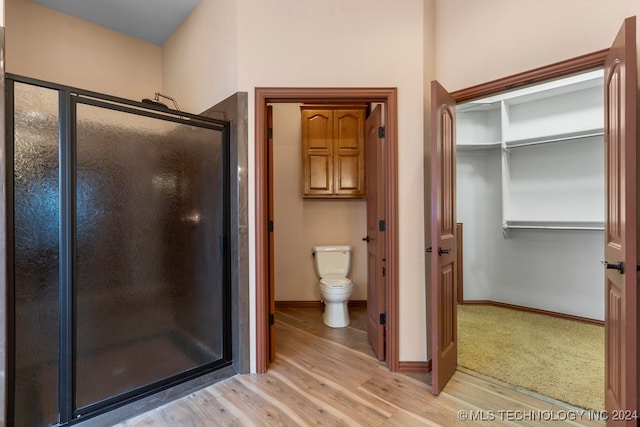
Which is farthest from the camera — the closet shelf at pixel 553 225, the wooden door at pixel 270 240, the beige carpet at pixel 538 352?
the closet shelf at pixel 553 225

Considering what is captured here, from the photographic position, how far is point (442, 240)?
1.89 metres

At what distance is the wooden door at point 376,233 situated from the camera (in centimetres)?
226

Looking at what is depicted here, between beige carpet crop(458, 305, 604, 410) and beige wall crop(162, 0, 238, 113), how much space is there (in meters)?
2.88

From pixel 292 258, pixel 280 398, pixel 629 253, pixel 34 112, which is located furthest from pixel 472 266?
pixel 34 112

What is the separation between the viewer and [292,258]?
142 inches

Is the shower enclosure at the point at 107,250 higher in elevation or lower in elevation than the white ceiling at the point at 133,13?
lower

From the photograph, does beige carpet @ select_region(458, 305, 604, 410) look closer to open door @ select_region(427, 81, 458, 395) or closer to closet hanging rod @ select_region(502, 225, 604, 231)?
open door @ select_region(427, 81, 458, 395)

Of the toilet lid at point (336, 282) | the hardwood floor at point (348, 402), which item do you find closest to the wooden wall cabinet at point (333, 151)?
the toilet lid at point (336, 282)

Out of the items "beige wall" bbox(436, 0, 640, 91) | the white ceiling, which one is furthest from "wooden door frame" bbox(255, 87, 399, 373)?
the white ceiling

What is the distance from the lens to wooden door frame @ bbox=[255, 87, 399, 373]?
6.86 ft

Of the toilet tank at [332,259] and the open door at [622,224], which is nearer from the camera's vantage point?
the open door at [622,224]

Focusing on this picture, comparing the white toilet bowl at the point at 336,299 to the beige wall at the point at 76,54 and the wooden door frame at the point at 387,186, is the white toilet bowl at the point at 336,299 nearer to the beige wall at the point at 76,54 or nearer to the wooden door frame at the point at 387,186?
the wooden door frame at the point at 387,186

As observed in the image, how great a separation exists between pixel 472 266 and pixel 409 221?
203 centimetres

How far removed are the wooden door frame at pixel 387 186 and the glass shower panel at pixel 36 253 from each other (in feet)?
3.68
